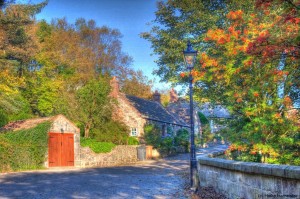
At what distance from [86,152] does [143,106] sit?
1493 centimetres

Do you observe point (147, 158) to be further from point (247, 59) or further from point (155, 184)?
point (247, 59)

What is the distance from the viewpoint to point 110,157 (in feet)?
81.2

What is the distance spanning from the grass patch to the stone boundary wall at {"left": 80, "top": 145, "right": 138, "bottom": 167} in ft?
0.80

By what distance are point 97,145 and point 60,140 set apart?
284cm

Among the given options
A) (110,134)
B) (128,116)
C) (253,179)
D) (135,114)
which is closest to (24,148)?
(110,134)

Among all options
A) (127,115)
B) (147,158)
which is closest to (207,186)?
(147,158)

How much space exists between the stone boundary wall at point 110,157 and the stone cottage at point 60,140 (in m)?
0.53

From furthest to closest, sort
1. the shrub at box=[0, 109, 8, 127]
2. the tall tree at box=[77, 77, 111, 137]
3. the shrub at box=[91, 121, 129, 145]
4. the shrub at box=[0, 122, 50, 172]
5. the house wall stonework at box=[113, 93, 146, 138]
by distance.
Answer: the house wall stonework at box=[113, 93, 146, 138] < the shrub at box=[0, 109, 8, 127] < the tall tree at box=[77, 77, 111, 137] < the shrub at box=[91, 121, 129, 145] < the shrub at box=[0, 122, 50, 172]

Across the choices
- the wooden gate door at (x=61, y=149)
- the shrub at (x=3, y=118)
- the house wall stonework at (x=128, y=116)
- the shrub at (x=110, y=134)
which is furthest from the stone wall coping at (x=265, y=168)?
the house wall stonework at (x=128, y=116)

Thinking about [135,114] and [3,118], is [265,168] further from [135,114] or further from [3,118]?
[135,114]

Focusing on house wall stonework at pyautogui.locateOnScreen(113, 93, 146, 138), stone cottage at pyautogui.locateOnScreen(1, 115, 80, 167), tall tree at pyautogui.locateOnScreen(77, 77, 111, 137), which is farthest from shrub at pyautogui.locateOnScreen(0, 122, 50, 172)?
house wall stonework at pyautogui.locateOnScreen(113, 93, 146, 138)

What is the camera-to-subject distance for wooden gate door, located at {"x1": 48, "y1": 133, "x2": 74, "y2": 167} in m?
22.4

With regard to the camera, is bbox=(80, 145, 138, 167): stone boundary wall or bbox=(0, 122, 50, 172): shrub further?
bbox=(80, 145, 138, 167): stone boundary wall

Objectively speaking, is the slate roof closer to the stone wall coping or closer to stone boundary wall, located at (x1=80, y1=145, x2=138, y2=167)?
stone boundary wall, located at (x1=80, y1=145, x2=138, y2=167)
